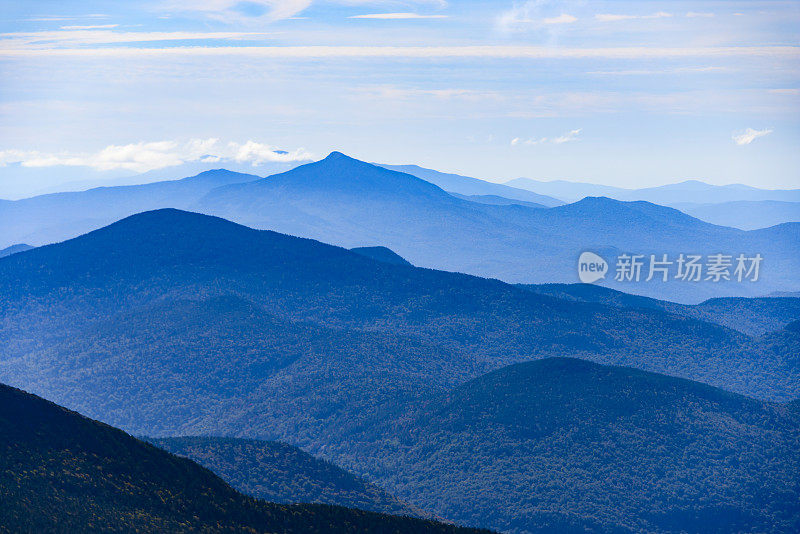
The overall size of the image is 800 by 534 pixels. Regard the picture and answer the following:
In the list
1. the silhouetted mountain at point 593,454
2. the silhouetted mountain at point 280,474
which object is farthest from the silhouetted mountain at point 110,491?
the silhouetted mountain at point 593,454

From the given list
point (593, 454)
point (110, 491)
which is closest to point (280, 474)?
point (110, 491)

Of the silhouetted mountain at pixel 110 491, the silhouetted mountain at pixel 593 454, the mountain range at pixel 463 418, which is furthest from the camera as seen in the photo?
the mountain range at pixel 463 418

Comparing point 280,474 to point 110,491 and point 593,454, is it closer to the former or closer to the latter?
point 110,491

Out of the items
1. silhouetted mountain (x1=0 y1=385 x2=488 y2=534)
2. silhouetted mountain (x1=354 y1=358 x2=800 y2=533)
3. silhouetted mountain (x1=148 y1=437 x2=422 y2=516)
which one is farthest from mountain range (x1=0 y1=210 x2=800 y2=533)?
silhouetted mountain (x1=0 y1=385 x2=488 y2=534)

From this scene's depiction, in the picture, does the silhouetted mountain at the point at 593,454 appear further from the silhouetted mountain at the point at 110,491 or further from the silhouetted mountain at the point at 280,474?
the silhouetted mountain at the point at 110,491

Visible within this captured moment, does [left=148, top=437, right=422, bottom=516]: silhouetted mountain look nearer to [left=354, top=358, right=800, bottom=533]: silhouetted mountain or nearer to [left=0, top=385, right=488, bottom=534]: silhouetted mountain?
[left=354, top=358, right=800, bottom=533]: silhouetted mountain

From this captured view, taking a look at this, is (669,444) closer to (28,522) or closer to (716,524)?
(716,524)

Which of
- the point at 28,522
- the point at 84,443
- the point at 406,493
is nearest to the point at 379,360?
the point at 406,493
